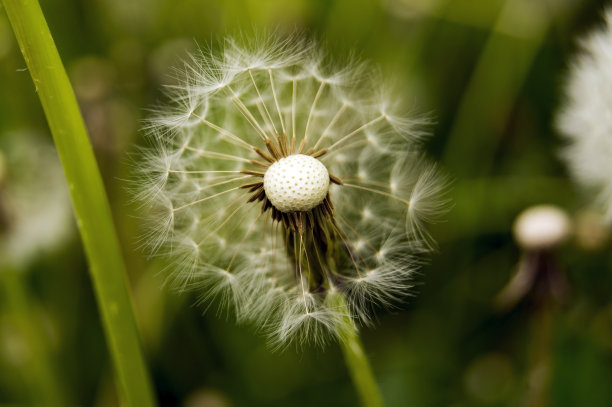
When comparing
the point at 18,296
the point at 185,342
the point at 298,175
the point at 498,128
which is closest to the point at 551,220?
the point at 498,128

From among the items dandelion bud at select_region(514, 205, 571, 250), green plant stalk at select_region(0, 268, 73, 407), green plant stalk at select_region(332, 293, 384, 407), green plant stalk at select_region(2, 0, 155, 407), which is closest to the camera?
green plant stalk at select_region(2, 0, 155, 407)

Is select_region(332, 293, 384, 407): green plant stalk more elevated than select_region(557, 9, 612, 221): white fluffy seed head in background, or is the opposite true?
select_region(557, 9, 612, 221): white fluffy seed head in background

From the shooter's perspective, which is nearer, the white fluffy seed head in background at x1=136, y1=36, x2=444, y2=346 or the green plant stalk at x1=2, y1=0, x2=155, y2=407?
the green plant stalk at x1=2, y1=0, x2=155, y2=407

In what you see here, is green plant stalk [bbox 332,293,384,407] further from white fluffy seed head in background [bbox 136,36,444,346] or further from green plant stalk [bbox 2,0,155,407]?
green plant stalk [bbox 2,0,155,407]

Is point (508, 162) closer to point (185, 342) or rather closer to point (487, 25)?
point (487, 25)

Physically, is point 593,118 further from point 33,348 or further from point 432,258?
point 33,348

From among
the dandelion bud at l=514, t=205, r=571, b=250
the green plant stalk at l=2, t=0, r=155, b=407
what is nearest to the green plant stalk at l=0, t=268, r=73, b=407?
the green plant stalk at l=2, t=0, r=155, b=407
